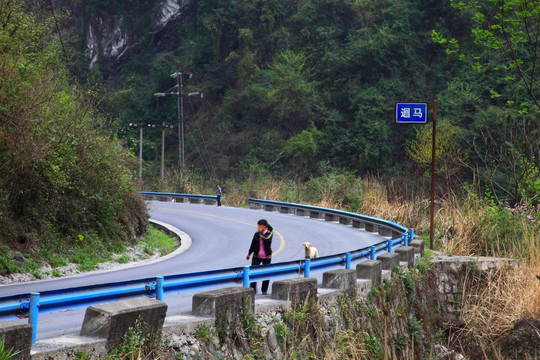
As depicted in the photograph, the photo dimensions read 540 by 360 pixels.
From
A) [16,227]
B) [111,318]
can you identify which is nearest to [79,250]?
[16,227]

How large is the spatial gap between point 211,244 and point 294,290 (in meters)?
13.4

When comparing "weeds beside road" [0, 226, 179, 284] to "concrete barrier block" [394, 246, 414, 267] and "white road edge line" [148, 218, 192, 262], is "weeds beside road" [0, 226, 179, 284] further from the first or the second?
"concrete barrier block" [394, 246, 414, 267]

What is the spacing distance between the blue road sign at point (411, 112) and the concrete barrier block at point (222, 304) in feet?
36.2

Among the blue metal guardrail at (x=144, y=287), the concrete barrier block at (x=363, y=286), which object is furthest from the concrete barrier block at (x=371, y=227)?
the concrete barrier block at (x=363, y=286)

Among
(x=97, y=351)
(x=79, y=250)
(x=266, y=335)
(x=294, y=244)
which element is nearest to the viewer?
(x=97, y=351)

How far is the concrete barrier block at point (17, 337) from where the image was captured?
542 centimetres

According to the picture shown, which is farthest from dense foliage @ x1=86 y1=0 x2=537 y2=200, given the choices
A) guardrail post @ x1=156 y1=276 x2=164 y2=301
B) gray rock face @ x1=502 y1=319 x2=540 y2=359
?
guardrail post @ x1=156 y1=276 x2=164 y2=301

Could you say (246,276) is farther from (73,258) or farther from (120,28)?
(120,28)

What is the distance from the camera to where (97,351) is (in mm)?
6238

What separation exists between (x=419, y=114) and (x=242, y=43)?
51742mm

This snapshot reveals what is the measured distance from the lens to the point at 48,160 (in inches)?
631

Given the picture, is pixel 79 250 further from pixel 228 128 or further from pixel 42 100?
pixel 228 128

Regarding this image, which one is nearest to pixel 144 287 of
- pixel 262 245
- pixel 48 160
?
pixel 262 245

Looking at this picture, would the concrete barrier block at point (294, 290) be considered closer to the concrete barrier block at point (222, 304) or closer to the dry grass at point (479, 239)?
the dry grass at point (479, 239)
